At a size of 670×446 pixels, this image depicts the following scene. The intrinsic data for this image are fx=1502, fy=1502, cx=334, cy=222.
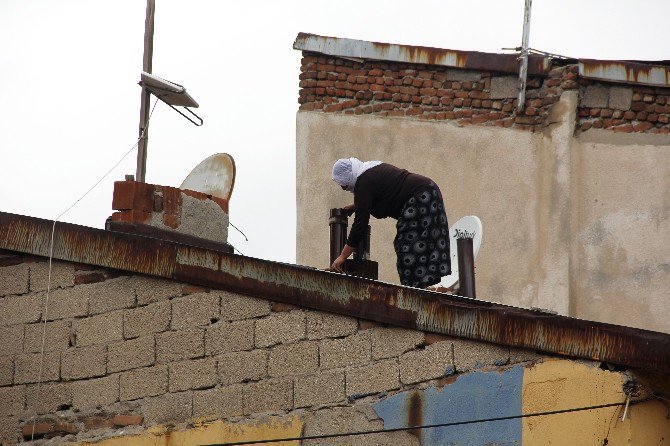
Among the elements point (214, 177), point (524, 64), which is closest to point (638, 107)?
point (524, 64)

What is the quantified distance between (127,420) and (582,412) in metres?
2.51

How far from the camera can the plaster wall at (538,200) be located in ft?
48.9

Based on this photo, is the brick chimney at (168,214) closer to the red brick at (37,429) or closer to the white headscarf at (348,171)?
the white headscarf at (348,171)

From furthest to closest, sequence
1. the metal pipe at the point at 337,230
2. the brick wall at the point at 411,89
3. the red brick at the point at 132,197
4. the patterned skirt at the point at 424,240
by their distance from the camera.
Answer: the brick wall at the point at 411,89
the metal pipe at the point at 337,230
the patterned skirt at the point at 424,240
the red brick at the point at 132,197

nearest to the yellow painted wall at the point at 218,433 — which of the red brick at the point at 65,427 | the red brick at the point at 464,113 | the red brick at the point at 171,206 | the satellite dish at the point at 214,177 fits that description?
the red brick at the point at 65,427

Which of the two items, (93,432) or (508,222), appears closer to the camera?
(93,432)

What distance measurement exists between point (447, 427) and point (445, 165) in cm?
776

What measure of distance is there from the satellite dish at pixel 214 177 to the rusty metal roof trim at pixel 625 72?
5.75 m

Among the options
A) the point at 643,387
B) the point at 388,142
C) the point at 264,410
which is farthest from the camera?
the point at 388,142

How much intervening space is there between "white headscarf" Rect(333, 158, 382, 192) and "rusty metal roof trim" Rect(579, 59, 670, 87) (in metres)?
5.97

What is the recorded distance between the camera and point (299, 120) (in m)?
15.0

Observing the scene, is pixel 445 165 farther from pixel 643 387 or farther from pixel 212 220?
pixel 643 387

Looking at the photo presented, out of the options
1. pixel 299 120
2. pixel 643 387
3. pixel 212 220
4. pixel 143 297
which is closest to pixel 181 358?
pixel 143 297

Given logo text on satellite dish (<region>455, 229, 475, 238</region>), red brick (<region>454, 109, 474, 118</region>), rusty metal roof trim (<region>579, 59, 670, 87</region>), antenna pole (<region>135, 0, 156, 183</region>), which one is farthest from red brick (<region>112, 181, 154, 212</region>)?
rusty metal roof trim (<region>579, 59, 670, 87</region>)
